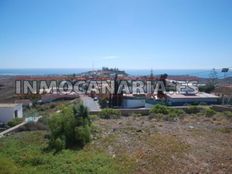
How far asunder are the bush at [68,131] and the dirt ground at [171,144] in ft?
2.41

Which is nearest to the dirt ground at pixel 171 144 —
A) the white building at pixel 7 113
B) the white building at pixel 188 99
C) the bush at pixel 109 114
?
the bush at pixel 109 114

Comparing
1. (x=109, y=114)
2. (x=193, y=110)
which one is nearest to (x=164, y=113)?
(x=193, y=110)

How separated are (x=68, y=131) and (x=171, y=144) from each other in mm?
5006

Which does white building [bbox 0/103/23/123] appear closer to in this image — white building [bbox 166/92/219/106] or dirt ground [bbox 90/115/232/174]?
dirt ground [bbox 90/115/232/174]

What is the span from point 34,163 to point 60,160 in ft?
3.31

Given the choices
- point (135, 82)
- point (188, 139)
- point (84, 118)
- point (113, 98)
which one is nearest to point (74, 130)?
point (84, 118)

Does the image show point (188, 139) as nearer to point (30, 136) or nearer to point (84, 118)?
point (84, 118)

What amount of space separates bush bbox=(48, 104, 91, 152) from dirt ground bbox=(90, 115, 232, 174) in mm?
735

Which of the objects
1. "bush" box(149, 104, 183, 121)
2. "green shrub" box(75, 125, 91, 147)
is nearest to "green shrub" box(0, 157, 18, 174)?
"green shrub" box(75, 125, 91, 147)

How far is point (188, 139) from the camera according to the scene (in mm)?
12352

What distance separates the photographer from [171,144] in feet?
37.8

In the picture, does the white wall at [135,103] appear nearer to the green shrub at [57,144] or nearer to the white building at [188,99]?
the white building at [188,99]

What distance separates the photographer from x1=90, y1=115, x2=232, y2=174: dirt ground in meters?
9.18

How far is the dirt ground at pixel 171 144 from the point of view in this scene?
9.18 m
